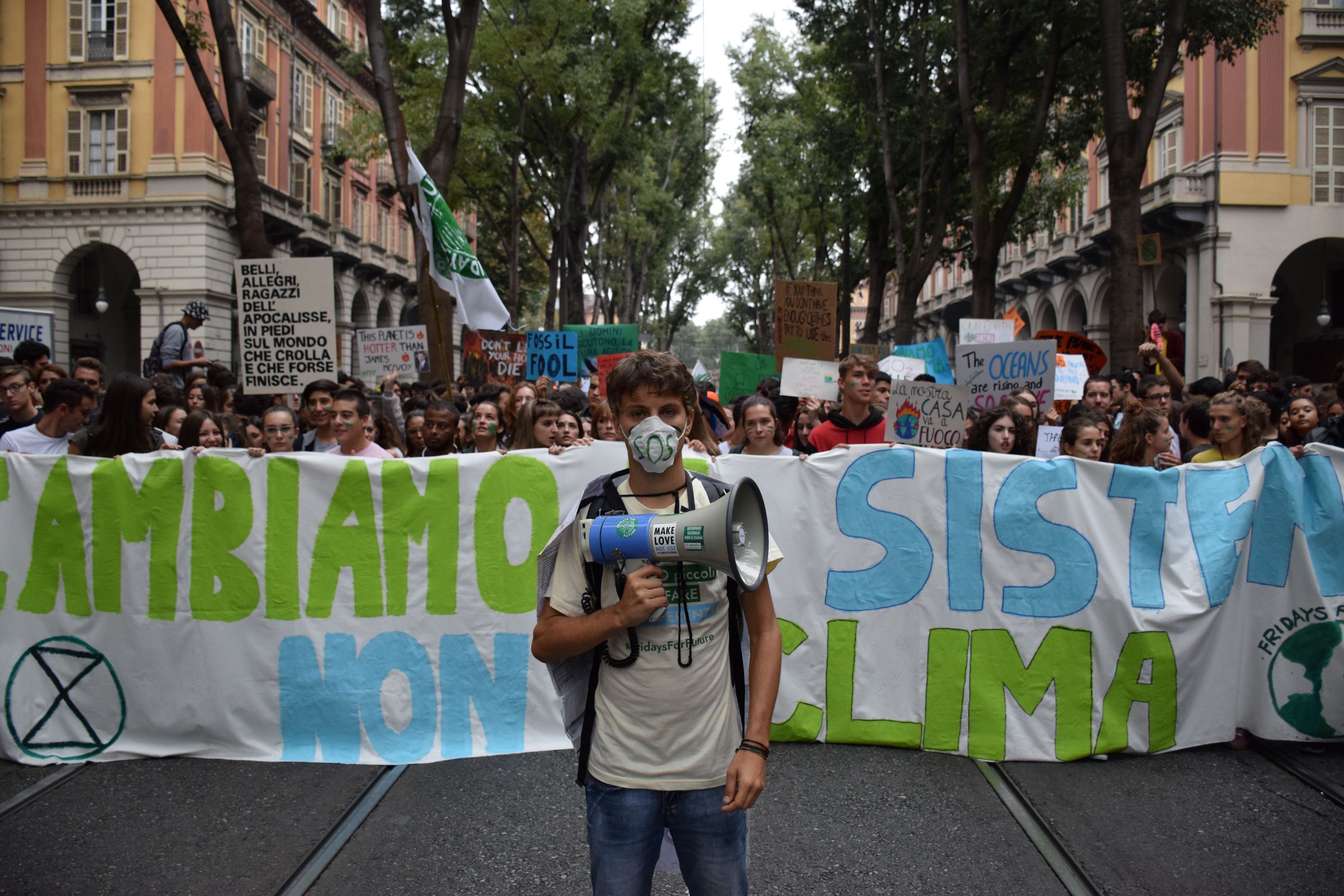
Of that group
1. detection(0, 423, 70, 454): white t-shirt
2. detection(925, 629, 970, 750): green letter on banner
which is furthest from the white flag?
detection(925, 629, 970, 750): green letter on banner

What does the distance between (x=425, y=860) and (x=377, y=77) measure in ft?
34.9

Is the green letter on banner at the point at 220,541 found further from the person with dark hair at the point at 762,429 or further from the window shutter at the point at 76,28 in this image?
the window shutter at the point at 76,28

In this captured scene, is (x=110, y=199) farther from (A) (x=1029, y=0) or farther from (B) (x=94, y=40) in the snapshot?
(A) (x=1029, y=0)

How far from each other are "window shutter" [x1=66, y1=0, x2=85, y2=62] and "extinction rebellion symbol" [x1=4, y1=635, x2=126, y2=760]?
28.0 m

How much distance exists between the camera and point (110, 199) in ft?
89.1

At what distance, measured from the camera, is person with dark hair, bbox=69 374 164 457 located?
5371 millimetres

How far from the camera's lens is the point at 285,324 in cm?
719

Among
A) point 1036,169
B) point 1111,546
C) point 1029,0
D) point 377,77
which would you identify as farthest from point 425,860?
point 1036,169

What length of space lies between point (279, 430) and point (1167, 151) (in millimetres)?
28182

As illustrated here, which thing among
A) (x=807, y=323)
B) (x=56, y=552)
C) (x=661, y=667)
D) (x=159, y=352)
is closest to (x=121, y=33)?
(x=159, y=352)

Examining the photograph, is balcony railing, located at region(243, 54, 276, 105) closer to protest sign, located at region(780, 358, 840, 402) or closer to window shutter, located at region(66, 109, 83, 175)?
window shutter, located at region(66, 109, 83, 175)

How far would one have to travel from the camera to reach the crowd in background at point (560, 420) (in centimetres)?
543

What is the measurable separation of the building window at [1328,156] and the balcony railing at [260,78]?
27638 mm

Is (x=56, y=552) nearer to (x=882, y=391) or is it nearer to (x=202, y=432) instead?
(x=202, y=432)
